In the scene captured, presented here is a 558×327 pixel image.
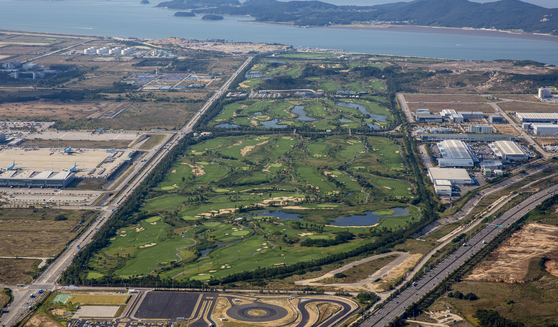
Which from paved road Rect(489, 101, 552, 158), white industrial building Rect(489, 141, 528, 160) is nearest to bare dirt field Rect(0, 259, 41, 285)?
white industrial building Rect(489, 141, 528, 160)

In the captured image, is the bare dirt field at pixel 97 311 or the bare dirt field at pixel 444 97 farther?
the bare dirt field at pixel 444 97

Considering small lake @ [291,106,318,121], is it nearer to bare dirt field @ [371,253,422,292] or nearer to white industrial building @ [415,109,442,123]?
white industrial building @ [415,109,442,123]

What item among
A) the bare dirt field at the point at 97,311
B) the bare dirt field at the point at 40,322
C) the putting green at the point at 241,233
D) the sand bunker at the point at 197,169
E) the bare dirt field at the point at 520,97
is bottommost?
the bare dirt field at the point at 40,322

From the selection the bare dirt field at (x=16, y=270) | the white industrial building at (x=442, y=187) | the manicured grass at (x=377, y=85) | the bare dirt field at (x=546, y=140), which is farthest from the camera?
the manicured grass at (x=377, y=85)

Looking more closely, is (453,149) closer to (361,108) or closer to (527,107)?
(361,108)

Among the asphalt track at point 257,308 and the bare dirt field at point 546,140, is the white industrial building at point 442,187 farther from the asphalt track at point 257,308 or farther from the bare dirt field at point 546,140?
the asphalt track at point 257,308

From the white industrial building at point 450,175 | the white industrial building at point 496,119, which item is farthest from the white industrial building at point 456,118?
the white industrial building at point 450,175
